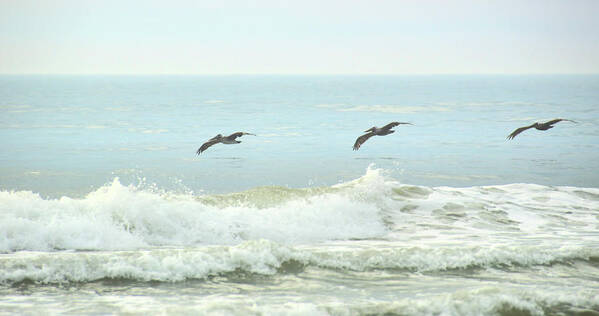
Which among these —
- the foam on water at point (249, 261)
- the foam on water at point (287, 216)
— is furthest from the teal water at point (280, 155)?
the foam on water at point (249, 261)

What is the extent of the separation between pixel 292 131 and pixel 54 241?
3166 cm

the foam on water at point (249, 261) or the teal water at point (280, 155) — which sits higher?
the teal water at point (280, 155)

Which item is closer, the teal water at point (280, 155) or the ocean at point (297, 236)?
the ocean at point (297, 236)

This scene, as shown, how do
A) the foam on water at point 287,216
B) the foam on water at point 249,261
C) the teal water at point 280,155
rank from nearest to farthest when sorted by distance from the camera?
the foam on water at point 249,261, the foam on water at point 287,216, the teal water at point 280,155

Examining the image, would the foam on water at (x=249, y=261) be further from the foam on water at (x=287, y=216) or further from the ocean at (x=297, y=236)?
the foam on water at (x=287, y=216)

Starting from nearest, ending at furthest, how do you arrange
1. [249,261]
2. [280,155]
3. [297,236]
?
1. [249,261]
2. [297,236]
3. [280,155]

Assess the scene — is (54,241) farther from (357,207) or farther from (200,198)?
(357,207)

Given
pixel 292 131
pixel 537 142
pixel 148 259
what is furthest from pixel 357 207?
pixel 292 131

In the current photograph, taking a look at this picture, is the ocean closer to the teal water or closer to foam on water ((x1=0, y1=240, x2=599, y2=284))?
foam on water ((x1=0, y1=240, x2=599, y2=284))

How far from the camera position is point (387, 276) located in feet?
38.2

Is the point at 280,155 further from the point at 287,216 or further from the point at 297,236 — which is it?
the point at 297,236

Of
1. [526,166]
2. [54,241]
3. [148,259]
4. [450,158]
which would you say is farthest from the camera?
[450,158]

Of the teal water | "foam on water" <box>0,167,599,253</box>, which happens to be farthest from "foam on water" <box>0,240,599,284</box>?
the teal water

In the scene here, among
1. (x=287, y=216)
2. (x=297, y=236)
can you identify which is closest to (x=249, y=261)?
(x=297, y=236)
